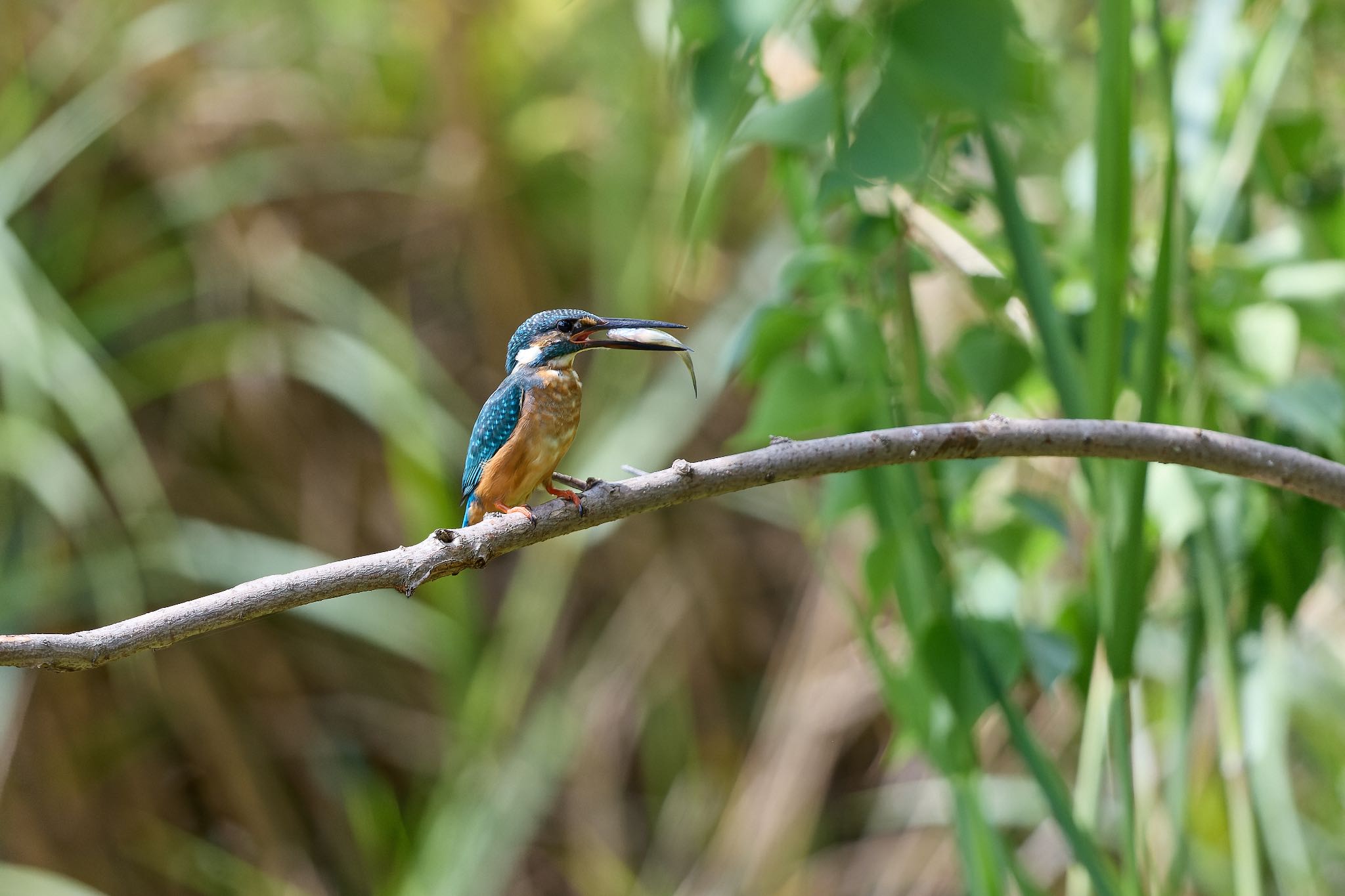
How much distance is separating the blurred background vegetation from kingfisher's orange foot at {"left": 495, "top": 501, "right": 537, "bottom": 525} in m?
0.35

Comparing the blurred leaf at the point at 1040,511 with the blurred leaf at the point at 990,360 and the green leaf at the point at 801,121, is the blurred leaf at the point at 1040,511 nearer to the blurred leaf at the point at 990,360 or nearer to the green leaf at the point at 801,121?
the blurred leaf at the point at 990,360

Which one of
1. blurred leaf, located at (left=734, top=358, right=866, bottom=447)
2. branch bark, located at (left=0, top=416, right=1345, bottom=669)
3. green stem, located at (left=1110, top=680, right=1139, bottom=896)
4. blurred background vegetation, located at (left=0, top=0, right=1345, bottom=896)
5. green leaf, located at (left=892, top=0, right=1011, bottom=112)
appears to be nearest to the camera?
green leaf, located at (left=892, top=0, right=1011, bottom=112)

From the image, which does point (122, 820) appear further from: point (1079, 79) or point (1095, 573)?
point (1079, 79)

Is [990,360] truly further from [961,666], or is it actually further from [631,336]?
[631,336]

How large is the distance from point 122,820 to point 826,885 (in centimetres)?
165

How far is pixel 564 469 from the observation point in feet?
8.71

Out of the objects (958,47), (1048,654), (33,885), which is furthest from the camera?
(33,885)

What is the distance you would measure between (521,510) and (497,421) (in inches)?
7.5

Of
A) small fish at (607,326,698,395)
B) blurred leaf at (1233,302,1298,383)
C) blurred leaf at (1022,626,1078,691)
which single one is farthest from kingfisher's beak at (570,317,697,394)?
blurred leaf at (1233,302,1298,383)

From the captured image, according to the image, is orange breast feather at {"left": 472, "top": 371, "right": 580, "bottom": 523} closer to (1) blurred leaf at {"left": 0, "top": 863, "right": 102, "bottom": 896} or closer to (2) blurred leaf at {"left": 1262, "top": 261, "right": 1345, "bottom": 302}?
(2) blurred leaf at {"left": 1262, "top": 261, "right": 1345, "bottom": 302}

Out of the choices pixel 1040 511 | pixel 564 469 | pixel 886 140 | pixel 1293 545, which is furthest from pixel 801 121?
pixel 564 469

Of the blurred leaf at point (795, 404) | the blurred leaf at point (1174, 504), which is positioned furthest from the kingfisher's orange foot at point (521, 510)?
the blurred leaf at point (1174, 504)

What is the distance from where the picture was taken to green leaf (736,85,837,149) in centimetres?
92

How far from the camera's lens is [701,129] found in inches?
26.4
